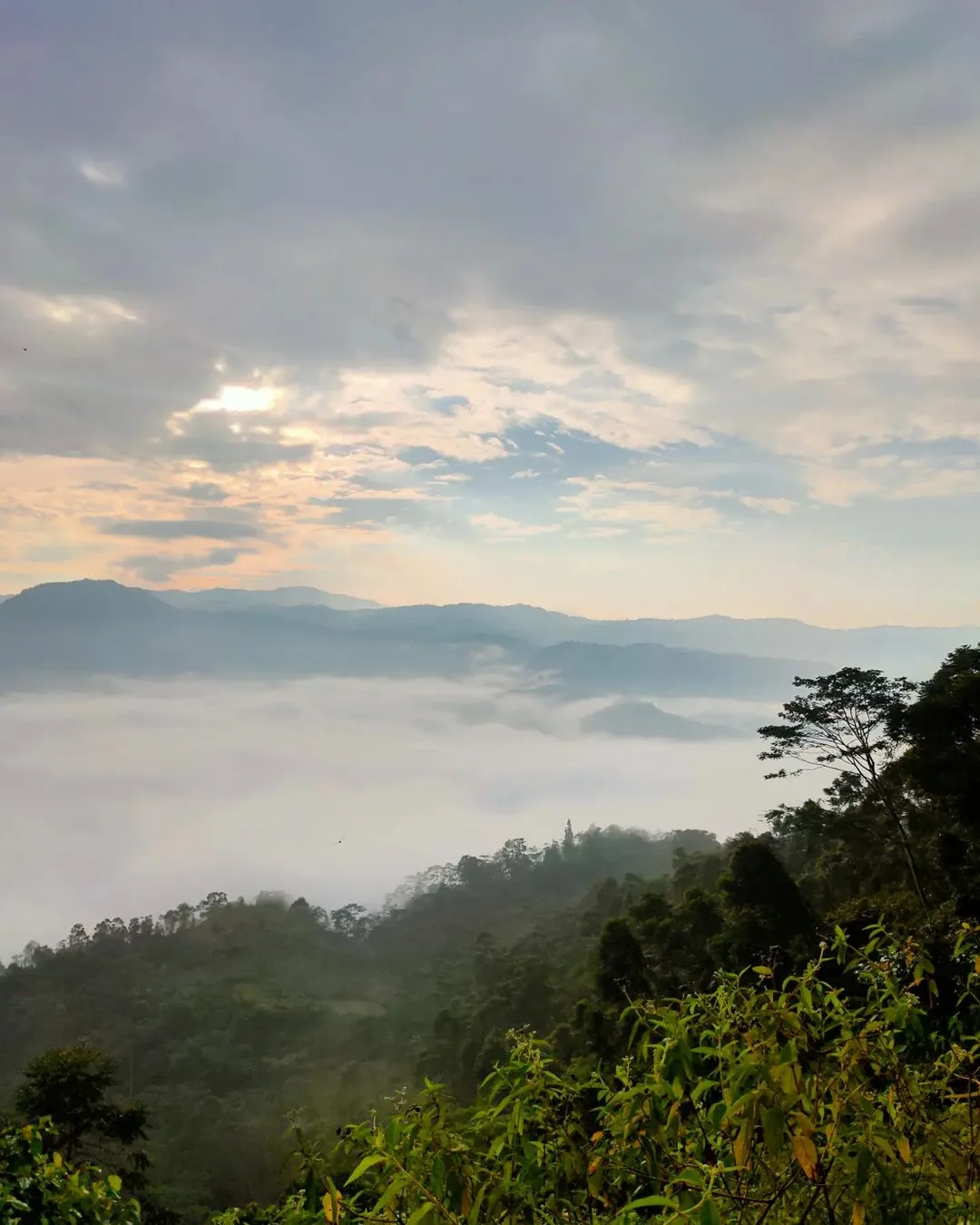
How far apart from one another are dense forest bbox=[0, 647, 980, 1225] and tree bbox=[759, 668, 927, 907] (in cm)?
7

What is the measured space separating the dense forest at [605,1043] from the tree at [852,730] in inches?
2.9

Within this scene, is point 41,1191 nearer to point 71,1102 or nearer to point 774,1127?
point 774,1127

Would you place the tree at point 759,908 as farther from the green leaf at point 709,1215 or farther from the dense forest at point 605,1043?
the green leaf at point 709,1215

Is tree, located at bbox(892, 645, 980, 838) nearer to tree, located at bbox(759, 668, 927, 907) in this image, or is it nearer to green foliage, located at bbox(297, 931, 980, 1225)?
tree, located at bbox(759, 668, 927, 907)

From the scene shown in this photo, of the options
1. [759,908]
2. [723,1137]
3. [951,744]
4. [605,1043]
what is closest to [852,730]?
[951,744]

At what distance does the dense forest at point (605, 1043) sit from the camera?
227 cm

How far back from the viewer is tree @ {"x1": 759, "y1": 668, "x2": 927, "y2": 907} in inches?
832

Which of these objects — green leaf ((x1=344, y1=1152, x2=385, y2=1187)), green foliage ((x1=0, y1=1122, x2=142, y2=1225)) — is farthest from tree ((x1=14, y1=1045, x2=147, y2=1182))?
green leaf ((x1=344, y1=1152, x2=385, y2=1187))

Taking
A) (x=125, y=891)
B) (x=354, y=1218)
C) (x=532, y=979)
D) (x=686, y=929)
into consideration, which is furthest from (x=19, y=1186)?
(x=125, y=891)

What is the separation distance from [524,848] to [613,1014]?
81623 millimetres

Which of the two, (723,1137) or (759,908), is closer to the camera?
(723,1137)

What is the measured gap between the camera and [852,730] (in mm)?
22016

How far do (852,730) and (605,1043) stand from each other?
38.7 feet

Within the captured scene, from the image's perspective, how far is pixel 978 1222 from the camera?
2.05 metres
